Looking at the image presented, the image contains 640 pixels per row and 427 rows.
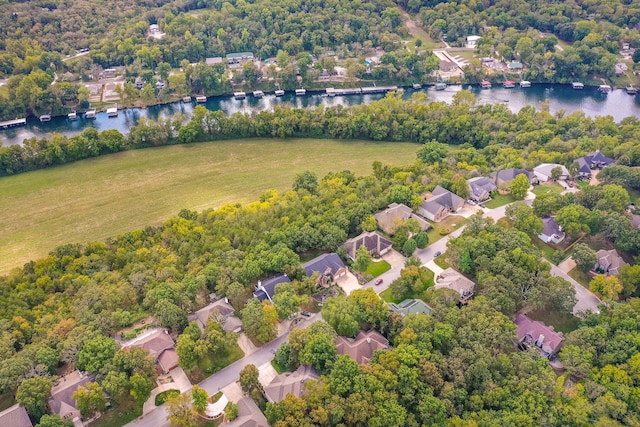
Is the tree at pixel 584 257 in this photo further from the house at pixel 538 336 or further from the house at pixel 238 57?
the house at pixel 238 57

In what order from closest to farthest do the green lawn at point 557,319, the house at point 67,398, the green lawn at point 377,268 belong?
the house at point 67,398, the green lawn at point 557,319, the green lawn at point 377,268

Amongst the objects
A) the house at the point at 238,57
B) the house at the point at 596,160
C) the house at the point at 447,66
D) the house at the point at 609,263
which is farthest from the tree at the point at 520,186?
the house at the point at 238,57

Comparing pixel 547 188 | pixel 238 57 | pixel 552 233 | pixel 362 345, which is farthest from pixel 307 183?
pixel 238 57

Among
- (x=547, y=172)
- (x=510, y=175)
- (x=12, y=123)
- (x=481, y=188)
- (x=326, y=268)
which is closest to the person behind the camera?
(x=326, y=268)

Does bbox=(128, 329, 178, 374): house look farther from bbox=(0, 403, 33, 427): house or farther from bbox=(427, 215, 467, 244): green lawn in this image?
bbox=(427, 215, 467, 244): green lawn

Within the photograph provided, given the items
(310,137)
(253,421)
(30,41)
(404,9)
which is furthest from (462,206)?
(30,41)

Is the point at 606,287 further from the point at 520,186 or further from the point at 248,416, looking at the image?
the point at 248,416

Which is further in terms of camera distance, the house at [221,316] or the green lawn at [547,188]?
the green lawn at [547,188]
